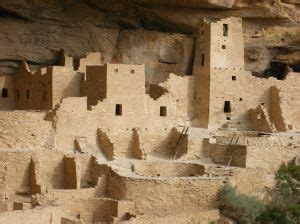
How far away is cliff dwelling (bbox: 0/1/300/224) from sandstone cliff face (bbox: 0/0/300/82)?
146 mm

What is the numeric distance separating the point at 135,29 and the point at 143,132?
4699 millimetres

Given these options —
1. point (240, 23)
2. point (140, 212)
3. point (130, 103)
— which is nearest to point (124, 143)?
point (130, 103)

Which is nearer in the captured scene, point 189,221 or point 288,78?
point 189,221

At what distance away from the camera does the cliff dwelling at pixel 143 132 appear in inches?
857

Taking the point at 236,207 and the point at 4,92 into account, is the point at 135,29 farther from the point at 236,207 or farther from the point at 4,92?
the point at 236,207

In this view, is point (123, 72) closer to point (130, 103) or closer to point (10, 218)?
point (130, 103)

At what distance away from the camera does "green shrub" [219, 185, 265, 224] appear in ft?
72.8

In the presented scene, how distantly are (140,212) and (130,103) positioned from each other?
5059 mm

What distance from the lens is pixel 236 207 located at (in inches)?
875

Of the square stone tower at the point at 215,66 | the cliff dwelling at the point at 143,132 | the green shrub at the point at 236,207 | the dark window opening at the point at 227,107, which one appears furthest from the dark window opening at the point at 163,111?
the green shrub at the point at 236,207

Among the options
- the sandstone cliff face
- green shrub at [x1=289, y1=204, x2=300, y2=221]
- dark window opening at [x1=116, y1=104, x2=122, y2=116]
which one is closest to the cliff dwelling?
dark window opening at [x1=116, y1=104, x2=122, y2=116]

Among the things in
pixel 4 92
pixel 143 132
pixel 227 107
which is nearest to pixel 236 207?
pixel 143 132

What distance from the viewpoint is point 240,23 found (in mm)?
28234

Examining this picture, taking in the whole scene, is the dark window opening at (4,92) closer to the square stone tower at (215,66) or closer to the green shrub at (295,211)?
the square stone tower at (215,66)
